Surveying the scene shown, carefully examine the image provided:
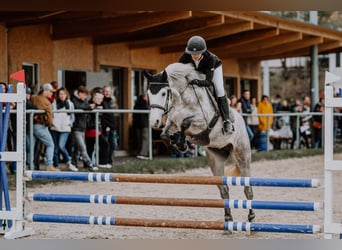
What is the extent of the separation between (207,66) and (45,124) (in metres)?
4.28

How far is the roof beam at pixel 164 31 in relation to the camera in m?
13.4

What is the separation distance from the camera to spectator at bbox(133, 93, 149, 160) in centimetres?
1227

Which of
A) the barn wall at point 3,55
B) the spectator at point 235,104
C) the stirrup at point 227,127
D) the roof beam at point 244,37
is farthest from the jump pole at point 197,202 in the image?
the roof beam at point 244,37

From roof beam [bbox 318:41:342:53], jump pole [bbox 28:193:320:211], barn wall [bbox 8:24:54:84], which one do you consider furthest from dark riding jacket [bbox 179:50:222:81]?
roof beam [bbox 318:41:342:53]

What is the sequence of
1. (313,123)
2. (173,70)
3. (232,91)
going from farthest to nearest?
(232,91) → (313,123) → (173,70)

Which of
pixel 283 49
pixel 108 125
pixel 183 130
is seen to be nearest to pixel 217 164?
pixel 183 130

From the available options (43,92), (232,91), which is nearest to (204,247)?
(43,92)

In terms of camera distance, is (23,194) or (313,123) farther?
(313,123)

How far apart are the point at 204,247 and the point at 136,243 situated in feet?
1.87

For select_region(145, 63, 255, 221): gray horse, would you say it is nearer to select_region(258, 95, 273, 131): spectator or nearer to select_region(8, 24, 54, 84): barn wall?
select_region(8, 24, 54, 84): barn wall

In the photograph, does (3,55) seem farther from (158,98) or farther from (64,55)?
(158,98)

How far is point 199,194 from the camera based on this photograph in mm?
9914

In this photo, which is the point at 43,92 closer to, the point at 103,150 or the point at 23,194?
the point at 103,150

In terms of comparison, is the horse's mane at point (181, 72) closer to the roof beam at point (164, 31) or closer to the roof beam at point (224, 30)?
the roof beam at point (164, 31)
